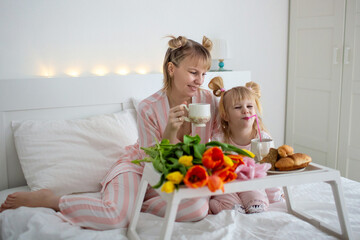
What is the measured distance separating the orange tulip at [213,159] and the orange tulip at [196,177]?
42mm

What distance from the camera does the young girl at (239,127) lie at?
1.80 m

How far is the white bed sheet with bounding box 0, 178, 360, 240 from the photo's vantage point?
59.5 inches

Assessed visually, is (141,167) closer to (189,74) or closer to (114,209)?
(114,209)

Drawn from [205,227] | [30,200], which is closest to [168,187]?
[205,227]

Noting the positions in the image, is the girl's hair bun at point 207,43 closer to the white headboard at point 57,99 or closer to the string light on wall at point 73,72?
the white headboard at point 57,99

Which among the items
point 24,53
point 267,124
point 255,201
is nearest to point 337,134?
point 267,124

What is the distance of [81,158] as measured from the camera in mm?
2203

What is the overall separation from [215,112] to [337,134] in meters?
1.46

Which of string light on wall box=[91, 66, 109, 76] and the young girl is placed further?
string light on wall box=[91, 66, 109, 76]

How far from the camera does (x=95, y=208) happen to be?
1.73 metres

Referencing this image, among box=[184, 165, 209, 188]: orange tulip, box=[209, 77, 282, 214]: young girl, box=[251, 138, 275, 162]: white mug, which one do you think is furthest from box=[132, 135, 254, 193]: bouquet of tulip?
box=[209, 77, 282, 214]: young girl

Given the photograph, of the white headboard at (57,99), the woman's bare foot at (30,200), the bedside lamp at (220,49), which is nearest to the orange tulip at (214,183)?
the woman's bare foot at (30,200)

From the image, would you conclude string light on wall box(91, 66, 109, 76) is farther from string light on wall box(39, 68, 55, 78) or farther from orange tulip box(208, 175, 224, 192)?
orange tulip box(208, 175, 224, 192)

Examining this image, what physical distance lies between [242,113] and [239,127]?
84 millimetres
